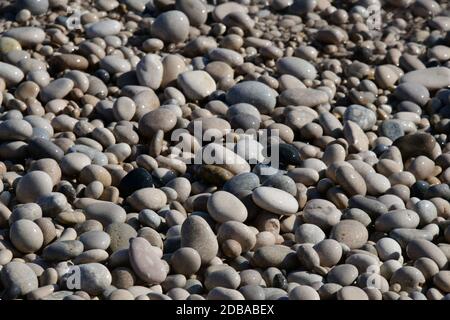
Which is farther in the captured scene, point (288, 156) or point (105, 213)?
point (288, 156)

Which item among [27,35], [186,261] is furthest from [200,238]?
[27,35]

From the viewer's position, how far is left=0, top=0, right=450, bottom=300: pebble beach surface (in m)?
2.94

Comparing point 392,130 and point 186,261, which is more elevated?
point 186,261

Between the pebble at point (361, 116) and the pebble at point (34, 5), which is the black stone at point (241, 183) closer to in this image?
the pebble at point (361, 116)

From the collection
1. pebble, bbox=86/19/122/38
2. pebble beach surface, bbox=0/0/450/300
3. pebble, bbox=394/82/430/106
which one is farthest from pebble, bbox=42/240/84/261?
pebble, bbox=394/82/430/106

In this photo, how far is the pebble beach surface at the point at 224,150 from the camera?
9.65 feet

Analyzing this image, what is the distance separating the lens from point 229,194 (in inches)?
128

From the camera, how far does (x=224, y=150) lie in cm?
357

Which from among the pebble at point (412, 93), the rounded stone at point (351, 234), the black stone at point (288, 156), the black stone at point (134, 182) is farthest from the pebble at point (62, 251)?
the pebble at point (412, 93)

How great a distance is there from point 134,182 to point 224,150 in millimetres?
408

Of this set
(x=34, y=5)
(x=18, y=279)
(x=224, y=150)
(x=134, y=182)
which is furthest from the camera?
(x=34, y=5)

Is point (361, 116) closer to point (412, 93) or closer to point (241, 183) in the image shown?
point (412, 93)

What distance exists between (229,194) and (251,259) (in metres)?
0.31

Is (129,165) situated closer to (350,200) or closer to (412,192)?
(350,200)
